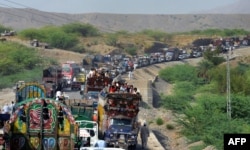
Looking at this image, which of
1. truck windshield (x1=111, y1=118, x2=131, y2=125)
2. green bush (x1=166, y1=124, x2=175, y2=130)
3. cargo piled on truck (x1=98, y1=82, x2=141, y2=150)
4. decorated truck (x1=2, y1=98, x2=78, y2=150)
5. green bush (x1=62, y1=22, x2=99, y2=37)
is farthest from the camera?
green bush (x1=62, y1=22, x2=99, y2=37)

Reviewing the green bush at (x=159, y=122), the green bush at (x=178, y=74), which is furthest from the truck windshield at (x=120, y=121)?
the green bush at (x=178, y=74)

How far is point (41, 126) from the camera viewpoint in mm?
20703

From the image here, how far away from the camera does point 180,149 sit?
31422mm

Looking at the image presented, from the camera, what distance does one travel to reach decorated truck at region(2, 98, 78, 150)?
20312 mm

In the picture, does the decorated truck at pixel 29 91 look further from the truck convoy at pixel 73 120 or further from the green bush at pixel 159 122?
the green bush at pixel 159 122

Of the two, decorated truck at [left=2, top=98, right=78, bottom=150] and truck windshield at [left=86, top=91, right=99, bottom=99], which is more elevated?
decorated truck at [left=2, top=98, right=78, bottom=150]

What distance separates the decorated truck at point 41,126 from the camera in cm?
2031

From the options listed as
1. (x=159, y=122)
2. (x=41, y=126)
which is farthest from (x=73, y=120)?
(x=159, y=122)

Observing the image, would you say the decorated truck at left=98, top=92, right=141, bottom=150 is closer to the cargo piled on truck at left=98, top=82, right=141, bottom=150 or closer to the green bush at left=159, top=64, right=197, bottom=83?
the cargo piled on truck at left=98, top=82, right=141, bottom=150

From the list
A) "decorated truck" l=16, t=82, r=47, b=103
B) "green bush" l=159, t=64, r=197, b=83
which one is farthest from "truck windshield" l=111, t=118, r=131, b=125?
"green bush" l=159, t=64, r=197, b=83

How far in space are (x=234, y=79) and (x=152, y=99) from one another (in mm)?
6799

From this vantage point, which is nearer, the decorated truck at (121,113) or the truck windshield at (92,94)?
the decorated truck at (121,113)

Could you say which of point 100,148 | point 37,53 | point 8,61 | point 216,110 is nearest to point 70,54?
point 37,53

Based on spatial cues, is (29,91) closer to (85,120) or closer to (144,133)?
(85,120)
